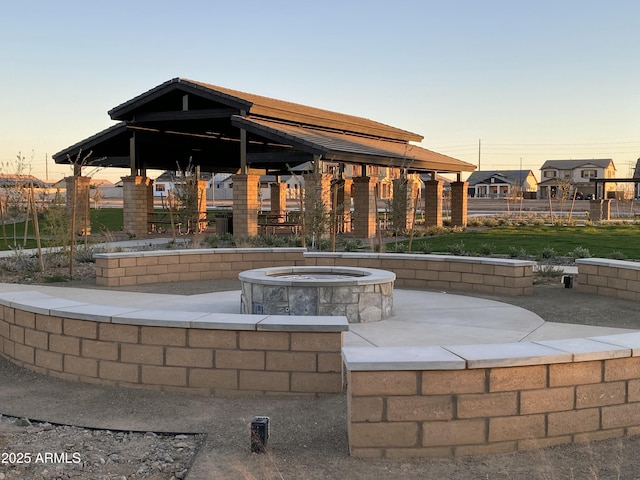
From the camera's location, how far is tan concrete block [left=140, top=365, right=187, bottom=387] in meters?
5.43

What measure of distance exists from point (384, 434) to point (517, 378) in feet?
3.18

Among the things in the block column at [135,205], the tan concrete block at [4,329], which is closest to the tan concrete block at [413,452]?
the tan concrete block at [4,329]

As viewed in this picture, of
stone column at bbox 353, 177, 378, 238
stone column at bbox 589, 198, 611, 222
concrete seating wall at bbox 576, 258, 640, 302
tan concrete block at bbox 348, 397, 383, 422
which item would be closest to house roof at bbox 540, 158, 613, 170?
stone column at bbox 589, 198, 611, 222

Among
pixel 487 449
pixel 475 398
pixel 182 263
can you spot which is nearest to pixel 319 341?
pixel 475 398

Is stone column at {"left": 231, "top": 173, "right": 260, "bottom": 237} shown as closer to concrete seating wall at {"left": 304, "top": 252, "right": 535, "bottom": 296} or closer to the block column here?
the block column

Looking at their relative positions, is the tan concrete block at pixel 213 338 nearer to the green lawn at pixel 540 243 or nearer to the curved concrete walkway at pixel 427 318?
the curved concrete walkway at pixel 427 318

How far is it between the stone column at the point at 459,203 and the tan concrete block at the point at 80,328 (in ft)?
88.3

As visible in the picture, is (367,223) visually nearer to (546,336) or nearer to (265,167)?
(265,167)

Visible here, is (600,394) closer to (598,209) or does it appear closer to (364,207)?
(364,207)

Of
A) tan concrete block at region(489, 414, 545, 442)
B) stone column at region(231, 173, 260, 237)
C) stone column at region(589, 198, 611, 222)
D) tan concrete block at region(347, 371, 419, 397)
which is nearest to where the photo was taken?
tan concrete block at region(347, 371, 419, 397)

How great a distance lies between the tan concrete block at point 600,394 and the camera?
4.29 m

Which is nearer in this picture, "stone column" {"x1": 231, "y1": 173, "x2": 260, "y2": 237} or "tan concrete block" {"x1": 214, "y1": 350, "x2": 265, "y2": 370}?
"tan concrete block" {"x1": 214, "y1": 350, "x2": 265, "y2": 370}

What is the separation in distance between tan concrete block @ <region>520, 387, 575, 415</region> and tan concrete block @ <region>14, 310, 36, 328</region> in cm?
462

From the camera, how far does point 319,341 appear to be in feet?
17.1
